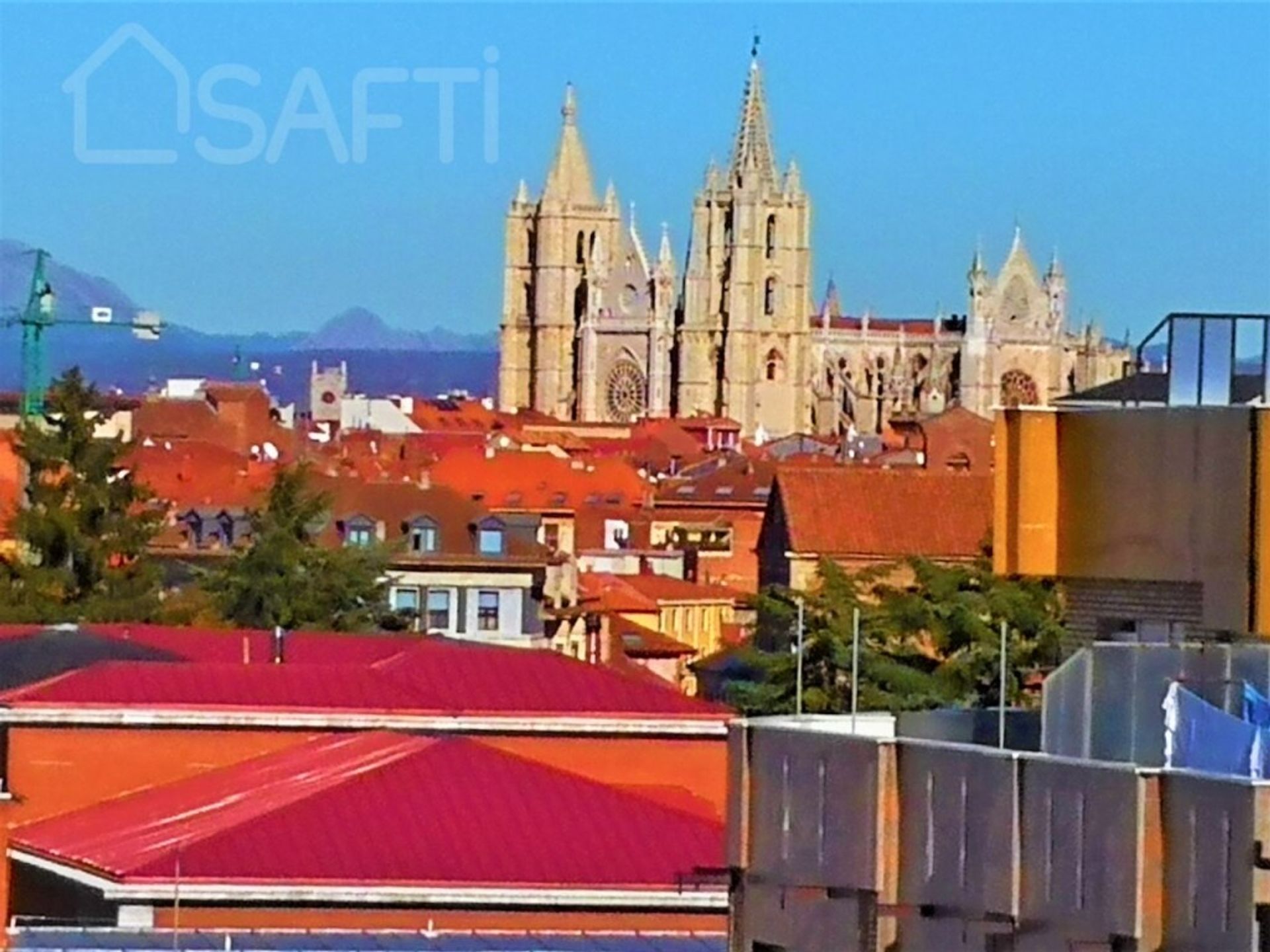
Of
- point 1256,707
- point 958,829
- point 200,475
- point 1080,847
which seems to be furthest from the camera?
point 200,475

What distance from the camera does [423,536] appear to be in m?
72.4

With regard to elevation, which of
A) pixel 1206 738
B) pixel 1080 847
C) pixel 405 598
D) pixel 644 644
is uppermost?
pixel 1206 738

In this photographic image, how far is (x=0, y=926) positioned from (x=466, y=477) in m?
78.2

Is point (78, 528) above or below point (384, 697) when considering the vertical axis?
above

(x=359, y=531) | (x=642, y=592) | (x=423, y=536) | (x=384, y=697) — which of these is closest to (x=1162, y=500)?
(x=384, y=697)

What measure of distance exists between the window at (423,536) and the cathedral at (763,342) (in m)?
113

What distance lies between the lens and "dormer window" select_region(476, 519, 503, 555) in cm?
7144

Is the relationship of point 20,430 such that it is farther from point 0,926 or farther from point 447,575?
point 0,926

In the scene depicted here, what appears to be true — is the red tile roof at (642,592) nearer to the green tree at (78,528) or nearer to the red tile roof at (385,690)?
the green tree at (78,528)

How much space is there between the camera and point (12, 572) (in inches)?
2395

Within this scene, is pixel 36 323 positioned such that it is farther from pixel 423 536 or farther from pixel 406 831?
pixel 406 831

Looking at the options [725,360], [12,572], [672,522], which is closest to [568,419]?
[725,360]

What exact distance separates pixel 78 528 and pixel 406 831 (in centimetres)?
3479

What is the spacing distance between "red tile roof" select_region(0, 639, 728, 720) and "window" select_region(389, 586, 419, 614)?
3375 cm
